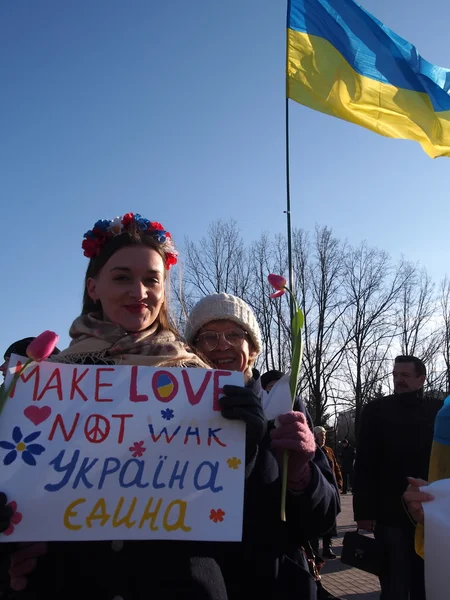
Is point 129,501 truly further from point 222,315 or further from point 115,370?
point 222,315

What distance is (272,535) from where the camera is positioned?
1.91 metres

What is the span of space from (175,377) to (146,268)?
0.45 m

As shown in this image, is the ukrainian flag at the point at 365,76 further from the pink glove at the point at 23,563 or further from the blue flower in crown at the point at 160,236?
the pink glove at the point at 23,563

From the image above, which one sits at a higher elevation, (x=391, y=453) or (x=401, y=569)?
(x=391, y=453)

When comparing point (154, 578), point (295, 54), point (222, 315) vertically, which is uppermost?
point (295, 54)

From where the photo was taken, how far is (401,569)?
4.18 m

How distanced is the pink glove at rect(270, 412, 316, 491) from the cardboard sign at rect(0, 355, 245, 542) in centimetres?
13

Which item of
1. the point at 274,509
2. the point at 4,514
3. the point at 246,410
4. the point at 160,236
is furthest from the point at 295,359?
the point at 4,514

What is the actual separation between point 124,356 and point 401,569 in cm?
337

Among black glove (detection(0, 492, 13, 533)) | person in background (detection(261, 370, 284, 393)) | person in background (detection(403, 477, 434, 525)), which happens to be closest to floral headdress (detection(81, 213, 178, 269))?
black glove (detection(0, 492, 13, 533))

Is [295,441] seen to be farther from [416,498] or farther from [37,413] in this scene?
[37,413]

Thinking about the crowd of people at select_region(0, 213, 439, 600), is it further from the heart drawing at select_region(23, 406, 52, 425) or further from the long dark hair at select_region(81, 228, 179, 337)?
the heart drawing at select_region(23, 406, 52, 425)

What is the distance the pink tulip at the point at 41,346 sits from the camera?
63.6 inches

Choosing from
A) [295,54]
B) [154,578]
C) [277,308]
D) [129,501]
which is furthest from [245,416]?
[277,308]
